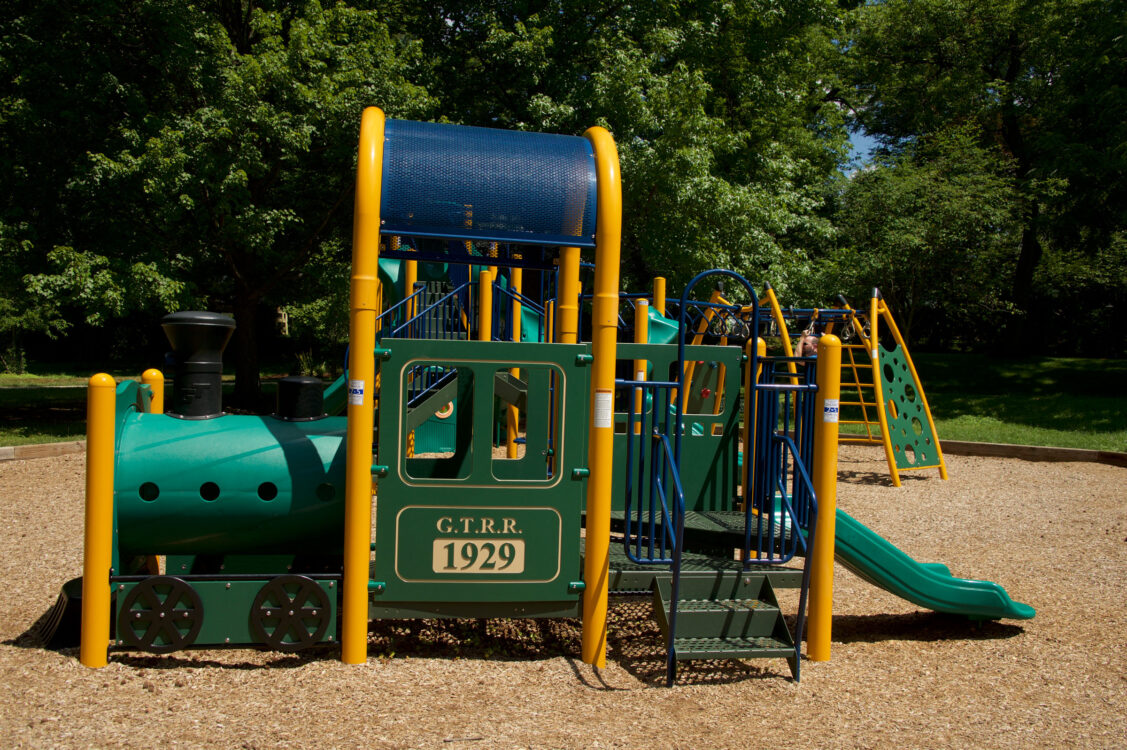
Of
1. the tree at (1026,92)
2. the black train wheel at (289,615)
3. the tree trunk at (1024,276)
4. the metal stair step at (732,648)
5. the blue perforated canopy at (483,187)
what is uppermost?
the tree at (1026,92)

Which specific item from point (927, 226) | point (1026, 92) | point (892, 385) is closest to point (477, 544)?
point (892, 385)

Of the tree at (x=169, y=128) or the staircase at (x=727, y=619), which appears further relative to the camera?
the tree at (x=169, y=128)

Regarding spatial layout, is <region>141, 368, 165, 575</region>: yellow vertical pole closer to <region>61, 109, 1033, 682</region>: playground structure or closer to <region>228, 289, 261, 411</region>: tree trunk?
<region>61, 109, 1033, 682</region>: playground structure

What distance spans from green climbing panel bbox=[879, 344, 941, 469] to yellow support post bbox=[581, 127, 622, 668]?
795 cm

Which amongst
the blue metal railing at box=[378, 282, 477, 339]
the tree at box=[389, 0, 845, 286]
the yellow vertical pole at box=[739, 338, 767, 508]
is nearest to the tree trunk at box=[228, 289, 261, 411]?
the tree at box=[389, 0, 845, 286]

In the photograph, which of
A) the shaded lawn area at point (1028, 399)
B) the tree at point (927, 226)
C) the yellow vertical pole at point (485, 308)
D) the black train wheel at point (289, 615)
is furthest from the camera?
the tree at point (927, 226)

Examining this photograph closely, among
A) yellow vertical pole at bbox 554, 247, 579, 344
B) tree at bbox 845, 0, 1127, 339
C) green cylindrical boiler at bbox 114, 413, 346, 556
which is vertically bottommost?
green cylindrical boiler at bbox 114, 413, 346, 556

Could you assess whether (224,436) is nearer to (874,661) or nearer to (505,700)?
(505,700)

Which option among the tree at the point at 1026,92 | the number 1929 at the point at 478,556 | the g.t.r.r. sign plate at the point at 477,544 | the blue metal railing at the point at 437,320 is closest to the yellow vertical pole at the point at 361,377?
the g.t.r.r. sign plate at the point at 477,544

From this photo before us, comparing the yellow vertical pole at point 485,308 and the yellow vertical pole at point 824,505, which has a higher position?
the yellow vertical pole at point 485,308

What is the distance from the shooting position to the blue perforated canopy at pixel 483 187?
14.9 feet

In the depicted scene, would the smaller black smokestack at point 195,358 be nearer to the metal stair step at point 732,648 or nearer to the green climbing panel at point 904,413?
the metal stair step at point 732,648

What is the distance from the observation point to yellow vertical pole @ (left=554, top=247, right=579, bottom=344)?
5902 millimetres

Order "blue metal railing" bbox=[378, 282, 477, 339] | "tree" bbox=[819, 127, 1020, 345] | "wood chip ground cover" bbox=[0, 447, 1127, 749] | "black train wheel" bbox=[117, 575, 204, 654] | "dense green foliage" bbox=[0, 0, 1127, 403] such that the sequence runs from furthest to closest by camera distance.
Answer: "tree" bbox=[819, 127, 1020, 345], "dense green foliage" bbox=[0, 0, 1127, 403], "blue metal railing" bbox=[378, 282, 477, 339], "black train wheel" bbox=[117, 575, 204, 654], "wood chip ground cover" bbox=[0, 447, 1127, 749]
